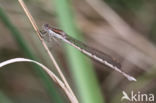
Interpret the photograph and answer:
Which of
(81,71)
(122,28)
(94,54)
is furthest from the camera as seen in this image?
(122,28)

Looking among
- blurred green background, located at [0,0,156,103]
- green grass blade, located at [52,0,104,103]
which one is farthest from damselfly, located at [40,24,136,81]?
blurred green background, located at [0,0,156,103]

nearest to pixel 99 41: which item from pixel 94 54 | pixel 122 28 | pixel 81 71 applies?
pixel 122 28

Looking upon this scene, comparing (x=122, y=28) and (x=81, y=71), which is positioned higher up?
(x=81, y=71)

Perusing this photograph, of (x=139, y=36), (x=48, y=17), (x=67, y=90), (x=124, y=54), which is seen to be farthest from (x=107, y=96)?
(x=67, y=90)

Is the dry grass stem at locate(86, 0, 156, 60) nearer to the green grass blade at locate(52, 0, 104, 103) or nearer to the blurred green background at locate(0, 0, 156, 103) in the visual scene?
the blurred green background at locate(0, 0, 156, 103)

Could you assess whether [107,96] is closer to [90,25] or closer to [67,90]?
[90,25]

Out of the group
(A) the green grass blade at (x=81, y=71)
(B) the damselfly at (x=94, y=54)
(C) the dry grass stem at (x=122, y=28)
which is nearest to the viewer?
(A) the green grass blade at (x=81, y=71)

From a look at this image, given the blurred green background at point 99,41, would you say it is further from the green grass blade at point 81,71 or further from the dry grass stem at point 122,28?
the green grass blade at point 81,71

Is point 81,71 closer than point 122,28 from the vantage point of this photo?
Yes

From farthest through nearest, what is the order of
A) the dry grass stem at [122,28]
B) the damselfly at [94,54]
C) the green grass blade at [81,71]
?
the dry grass stem at [122,28]
the damselfly at [94,54]
the green grass blade at [81,71]

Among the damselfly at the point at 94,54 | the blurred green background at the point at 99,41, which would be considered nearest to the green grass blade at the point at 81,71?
the damselfly at the point at 94,54

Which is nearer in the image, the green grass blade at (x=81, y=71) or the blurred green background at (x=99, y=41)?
the green grass blade at (x=81, y=71)

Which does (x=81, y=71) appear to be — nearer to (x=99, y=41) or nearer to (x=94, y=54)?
(x=94, y=54)
